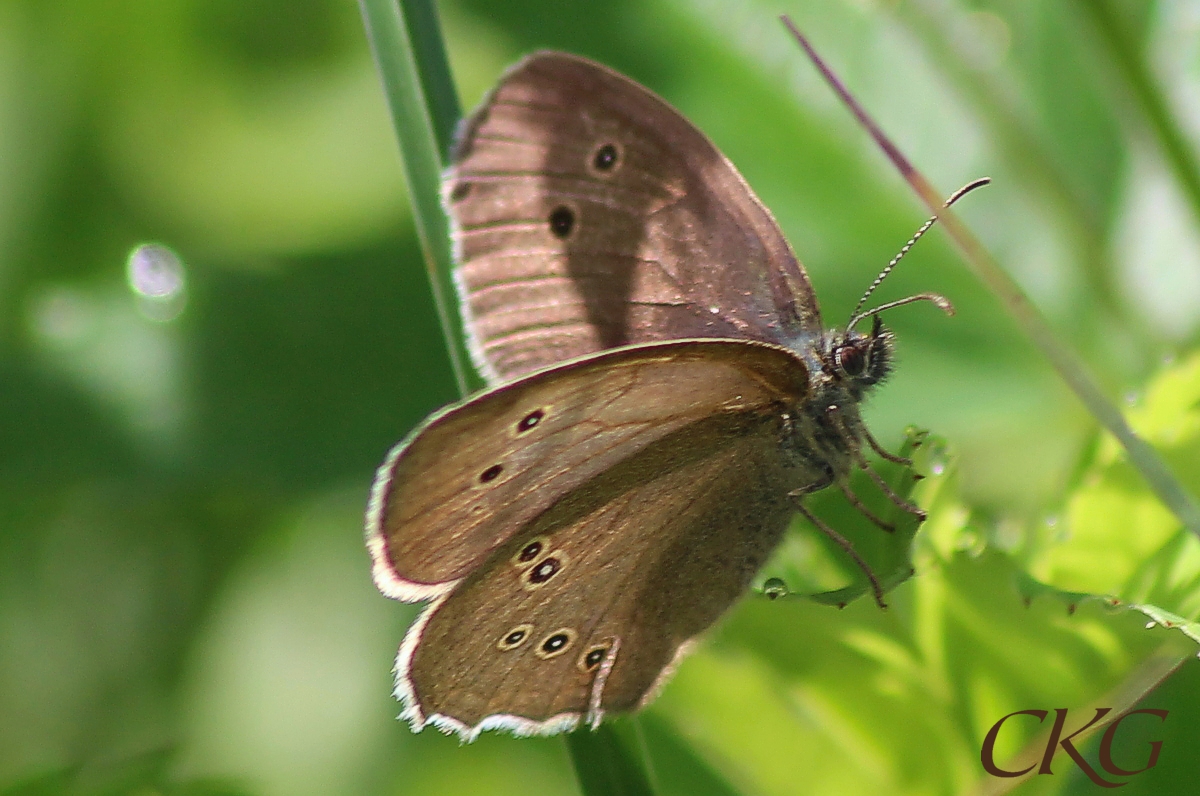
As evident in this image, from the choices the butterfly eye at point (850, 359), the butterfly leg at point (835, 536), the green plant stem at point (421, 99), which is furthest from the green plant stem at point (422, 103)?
the butterfly eye at point (850, 359)

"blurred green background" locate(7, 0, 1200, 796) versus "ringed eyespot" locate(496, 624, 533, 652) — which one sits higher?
"blurred green background" locate(7, 0, 1200, 796)

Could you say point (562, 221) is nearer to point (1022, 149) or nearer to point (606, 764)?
point (606, 764)

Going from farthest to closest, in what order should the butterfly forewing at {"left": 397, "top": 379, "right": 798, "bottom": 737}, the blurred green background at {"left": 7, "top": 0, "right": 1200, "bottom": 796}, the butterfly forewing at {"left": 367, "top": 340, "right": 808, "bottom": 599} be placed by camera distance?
1. the blurred green background at {"left": 7, "top": 0, "right": 1200, "bottom": 796}
2. the butterfly forewing at {"left": 397, "top": 379, "right": 798, "bottom": 737}
3. the butterfly forewing at {"left": 367, "top": 340, "right": 808, "bottom": 599}

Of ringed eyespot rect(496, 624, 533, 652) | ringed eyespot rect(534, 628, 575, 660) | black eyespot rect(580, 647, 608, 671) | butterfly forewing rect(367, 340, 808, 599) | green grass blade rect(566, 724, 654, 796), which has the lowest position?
green grass blade rect(566, 724, 654, 796)

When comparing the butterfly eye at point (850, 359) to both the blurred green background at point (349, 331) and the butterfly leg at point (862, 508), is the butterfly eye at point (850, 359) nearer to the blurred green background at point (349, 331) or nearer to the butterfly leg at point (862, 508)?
the butterfly leg at point (862, 508)

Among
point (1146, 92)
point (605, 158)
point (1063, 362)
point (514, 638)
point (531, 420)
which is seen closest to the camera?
point (1063, 362)

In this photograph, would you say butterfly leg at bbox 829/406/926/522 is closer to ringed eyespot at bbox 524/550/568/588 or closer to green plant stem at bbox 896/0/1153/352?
ringed eyespot at bbox 524/550/568/588

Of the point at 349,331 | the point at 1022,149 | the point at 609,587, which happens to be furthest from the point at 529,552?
the point at 1022,149

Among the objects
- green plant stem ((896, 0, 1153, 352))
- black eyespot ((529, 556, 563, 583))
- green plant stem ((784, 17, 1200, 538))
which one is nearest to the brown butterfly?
black eyespot ((529, 556, 563, 583))
